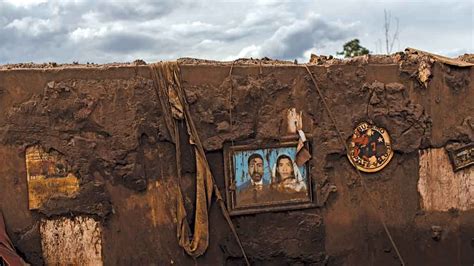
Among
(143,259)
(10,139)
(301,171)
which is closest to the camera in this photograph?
(10,139)

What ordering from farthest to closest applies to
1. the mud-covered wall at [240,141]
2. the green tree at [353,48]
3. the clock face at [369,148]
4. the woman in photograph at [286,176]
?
the green tree at [353,48] → the clock face at [369,148] → the woman in photograph at [286,176] → the mud-covered wall at [240,141]

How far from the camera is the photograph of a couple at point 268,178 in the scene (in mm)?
5422

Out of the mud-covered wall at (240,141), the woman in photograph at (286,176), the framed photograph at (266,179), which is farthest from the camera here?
the woman in photograph at (286,176)

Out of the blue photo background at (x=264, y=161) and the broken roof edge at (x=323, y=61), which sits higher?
the broken roof edge at (x=323, y=61)

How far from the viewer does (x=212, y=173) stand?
5.36m

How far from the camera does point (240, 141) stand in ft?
17.8

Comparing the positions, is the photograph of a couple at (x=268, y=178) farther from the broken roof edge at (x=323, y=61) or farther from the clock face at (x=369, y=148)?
the broken roof edge at (x=323, y=61)

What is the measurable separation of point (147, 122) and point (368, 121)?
Answer: 220cm

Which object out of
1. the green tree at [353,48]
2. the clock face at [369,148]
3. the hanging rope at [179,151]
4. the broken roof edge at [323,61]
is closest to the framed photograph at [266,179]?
the hanging rope at [179,151]

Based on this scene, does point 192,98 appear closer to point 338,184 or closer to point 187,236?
Answer: point 187,236

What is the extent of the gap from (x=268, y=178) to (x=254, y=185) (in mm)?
152

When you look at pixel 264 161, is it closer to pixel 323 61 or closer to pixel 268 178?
pixel 268 178

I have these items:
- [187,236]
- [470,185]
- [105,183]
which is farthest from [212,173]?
[470,185]

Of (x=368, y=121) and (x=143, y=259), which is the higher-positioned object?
(x=368, y=121)
